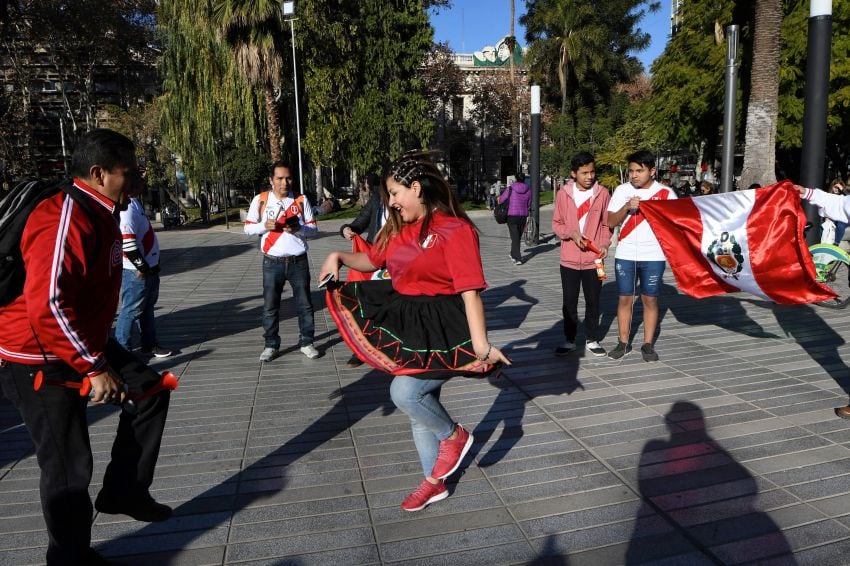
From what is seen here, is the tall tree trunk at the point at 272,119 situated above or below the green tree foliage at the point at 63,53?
below

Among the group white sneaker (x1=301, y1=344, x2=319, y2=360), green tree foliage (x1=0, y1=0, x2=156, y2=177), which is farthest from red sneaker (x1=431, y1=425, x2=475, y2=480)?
green tree foliage (x1=0, y1=0, x2=156, y2=177)

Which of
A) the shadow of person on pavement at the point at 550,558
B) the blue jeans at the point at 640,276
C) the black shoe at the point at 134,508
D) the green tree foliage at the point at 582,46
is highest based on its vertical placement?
the green tree foliage at the point at 582,46

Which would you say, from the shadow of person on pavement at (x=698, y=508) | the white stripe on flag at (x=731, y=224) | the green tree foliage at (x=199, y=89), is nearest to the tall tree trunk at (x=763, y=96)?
the white stripe on flag at (x=731, y=224)

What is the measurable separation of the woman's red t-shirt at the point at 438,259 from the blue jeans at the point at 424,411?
438 mm

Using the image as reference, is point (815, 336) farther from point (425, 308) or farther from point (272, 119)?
point (272, 119)

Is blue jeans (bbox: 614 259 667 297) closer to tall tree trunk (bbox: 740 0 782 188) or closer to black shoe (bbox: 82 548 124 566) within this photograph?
black shoe (bbox: 82 548 124 566)

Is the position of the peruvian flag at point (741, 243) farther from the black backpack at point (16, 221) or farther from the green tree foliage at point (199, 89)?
the green tree foliage at point (199, 89)

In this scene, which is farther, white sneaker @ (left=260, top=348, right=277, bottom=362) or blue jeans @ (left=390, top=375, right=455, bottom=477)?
white sneaker @ (left=260, top=348, right=277, bottom=362)

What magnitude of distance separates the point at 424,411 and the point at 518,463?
0.98m

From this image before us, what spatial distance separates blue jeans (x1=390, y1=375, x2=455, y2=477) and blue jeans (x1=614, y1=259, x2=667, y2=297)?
327 centimetres

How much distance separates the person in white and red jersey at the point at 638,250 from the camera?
20.1 ft

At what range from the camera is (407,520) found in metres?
3.44

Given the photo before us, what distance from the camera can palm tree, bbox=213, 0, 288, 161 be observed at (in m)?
26.0

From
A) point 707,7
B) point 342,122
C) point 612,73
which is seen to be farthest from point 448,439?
point 612,73
